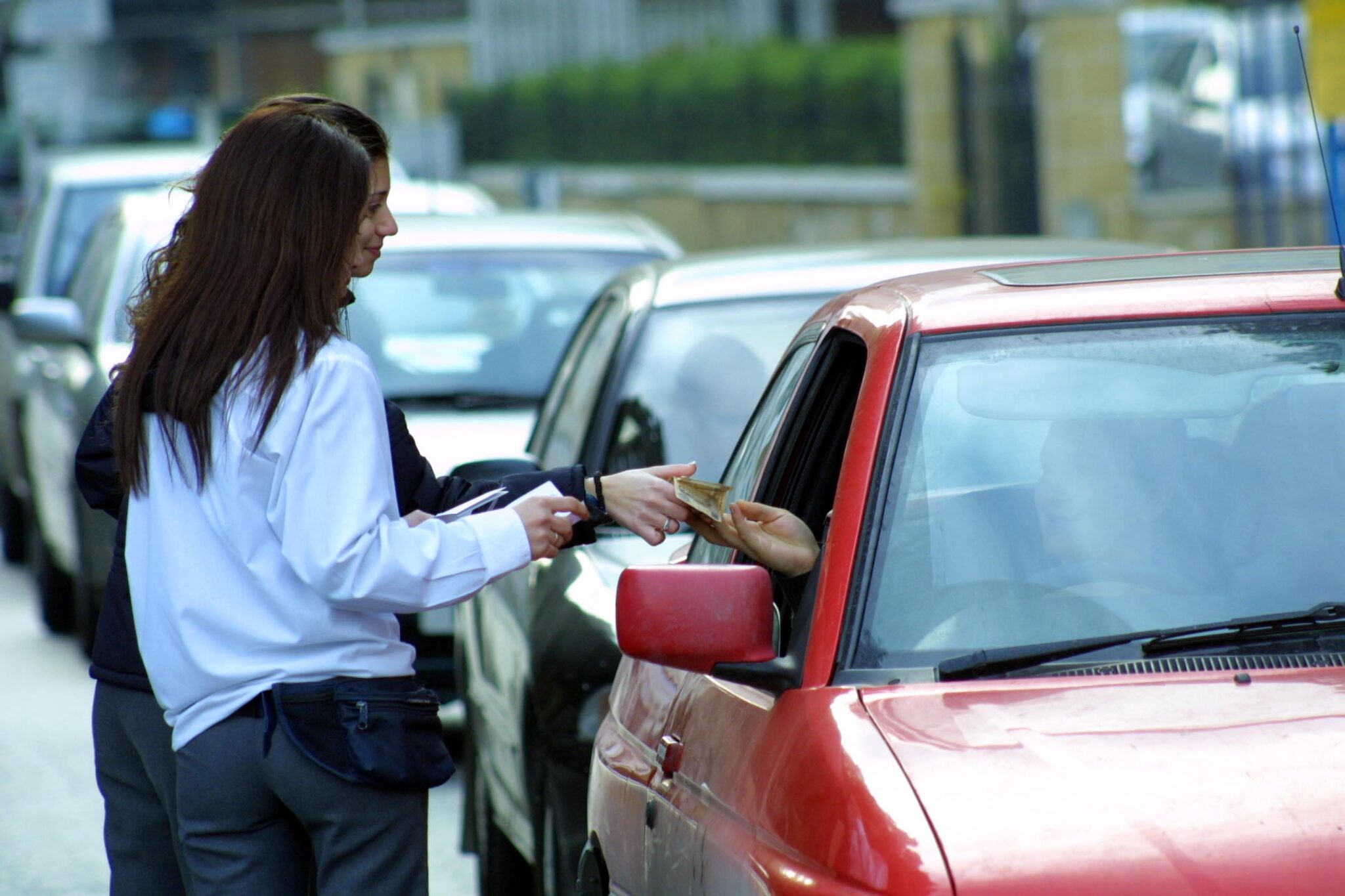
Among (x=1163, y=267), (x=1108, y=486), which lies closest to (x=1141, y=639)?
(x=1108, y=486)

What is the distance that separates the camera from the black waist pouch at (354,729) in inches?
125

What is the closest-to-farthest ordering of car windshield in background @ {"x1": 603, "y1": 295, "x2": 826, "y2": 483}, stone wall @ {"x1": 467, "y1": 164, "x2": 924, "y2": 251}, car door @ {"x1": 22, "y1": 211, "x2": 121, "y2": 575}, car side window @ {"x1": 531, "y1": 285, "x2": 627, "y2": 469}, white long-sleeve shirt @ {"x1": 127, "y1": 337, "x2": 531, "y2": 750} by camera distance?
white long-sleeve shirt @ {"x1": 127, "y1": 337, "x2": 531, "y2": 750}
car windshield in background @ {"x1": 603, "y1": 295, "x2": 826, "y2": 483}
car side window @ {"x1": 531, "y1": 285, "x2": 627, "y2": 469}
car door @ {"x1": 22, "y1": 211, "x2": 121, "y2": 575}
stone wall @ {"x1": 467, "y1": 164, "x2": 924, "y2": 251}

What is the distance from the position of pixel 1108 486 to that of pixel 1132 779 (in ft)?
2.38

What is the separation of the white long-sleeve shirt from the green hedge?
1838 cm

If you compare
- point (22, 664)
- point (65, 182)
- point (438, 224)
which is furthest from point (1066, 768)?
point (65, 182)

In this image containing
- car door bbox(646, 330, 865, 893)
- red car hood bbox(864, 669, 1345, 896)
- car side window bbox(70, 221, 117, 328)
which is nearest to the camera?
red car hood bbox(864, 669, 1345, 896)

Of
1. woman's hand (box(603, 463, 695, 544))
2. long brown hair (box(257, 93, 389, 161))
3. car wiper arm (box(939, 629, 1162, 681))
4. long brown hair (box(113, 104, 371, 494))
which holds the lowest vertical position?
car wiper arm (box(939, 629, 1162, 681))

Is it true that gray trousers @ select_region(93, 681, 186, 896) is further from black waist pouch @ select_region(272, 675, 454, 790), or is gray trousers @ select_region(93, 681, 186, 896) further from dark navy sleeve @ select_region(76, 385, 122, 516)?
black waist pouch @ select_region(272, 675, 454, 790)

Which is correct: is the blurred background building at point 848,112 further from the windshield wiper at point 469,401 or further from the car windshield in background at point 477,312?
the windshield wiper at point 469,401

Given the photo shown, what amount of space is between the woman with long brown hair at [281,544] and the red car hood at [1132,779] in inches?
28.5

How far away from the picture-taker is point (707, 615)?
314cm

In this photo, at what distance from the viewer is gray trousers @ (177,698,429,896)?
10.5 ft

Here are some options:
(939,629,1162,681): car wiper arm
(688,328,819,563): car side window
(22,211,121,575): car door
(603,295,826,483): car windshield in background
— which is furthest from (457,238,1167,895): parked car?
(22,211,121,575): car door

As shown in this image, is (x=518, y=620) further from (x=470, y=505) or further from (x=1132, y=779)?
(x=1132, y=779)
